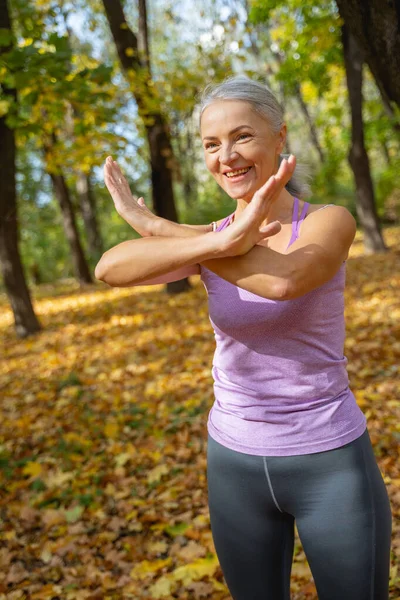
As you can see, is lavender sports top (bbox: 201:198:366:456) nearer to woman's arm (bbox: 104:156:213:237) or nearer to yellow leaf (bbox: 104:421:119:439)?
woman's arm (bbox: 104:156:213:237)

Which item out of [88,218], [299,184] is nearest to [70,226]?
[88,218]

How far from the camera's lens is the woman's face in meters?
1.49

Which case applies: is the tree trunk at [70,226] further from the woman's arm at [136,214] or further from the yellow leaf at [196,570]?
the woman's arm at [136,214]

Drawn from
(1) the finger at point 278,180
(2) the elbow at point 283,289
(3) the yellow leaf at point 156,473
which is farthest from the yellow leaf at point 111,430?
(1) the finger at point 278,180

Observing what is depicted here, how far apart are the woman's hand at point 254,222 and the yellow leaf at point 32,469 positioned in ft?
12.6

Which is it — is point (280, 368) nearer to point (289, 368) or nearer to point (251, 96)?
point (289, 368)

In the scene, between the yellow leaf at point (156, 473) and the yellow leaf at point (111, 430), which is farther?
the yellow leaf at point (111, 430)

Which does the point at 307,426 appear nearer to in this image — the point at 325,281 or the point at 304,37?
the point at 325,281

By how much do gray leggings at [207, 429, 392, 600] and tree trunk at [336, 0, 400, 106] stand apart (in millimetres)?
2348

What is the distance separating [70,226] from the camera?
43.2ft

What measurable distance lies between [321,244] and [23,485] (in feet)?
12.6

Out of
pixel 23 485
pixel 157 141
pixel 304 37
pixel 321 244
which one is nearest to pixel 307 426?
pixel 321 244

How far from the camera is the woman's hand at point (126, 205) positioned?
1.51 meters

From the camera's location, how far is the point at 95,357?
7.25m
